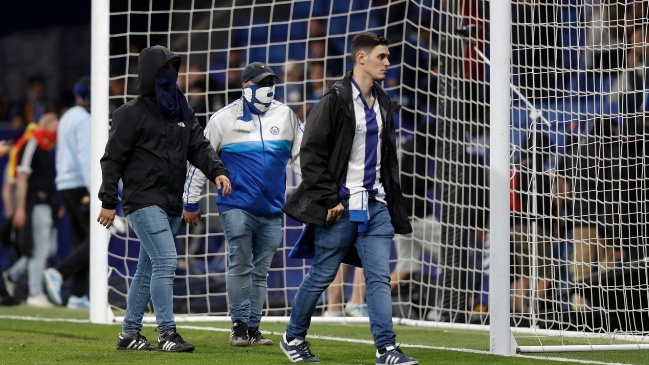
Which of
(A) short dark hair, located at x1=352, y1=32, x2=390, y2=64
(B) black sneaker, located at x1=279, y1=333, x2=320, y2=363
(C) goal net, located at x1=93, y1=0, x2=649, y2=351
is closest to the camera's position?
(A) short dark hair, located at x1=352, y1=32, x2=390, y2=64

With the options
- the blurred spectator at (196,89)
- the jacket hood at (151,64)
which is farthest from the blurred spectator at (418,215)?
the jacket hood at (151,64)

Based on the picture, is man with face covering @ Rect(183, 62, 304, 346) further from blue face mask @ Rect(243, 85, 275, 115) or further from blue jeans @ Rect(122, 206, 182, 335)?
blue jeans @ Rect(122, 206, 182, 335)

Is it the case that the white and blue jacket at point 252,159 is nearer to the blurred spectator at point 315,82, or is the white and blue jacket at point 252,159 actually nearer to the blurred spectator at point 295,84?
the blurred spectator at point 315,82

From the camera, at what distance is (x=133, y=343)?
24.2ft

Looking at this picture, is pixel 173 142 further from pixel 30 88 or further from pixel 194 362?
pixel 30 88

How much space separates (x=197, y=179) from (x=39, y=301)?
6.78 meters

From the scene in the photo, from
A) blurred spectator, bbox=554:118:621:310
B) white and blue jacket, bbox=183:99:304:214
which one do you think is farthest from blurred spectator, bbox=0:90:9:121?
blurred spectator, bbox=554:118:621:310

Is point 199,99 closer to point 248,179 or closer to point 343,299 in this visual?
point 343,299

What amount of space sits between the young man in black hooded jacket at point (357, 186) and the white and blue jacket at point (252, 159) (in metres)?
1.25

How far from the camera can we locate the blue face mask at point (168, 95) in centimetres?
716

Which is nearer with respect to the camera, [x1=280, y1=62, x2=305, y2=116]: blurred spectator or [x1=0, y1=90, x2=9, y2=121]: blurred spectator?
[x1=280, y1=62, x2=305, y2=116]: blurred spectator

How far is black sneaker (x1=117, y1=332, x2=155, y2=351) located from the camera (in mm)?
7349

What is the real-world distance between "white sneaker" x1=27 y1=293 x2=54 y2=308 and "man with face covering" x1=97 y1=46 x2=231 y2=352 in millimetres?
6955

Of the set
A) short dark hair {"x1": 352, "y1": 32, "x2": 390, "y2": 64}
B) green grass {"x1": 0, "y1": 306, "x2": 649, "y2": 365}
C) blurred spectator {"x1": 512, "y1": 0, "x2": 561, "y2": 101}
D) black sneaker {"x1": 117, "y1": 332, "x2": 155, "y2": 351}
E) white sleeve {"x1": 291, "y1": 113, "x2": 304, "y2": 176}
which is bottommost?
green grass {"x1": 0, "y1": 306, "x2": 649, "y2": 365}
